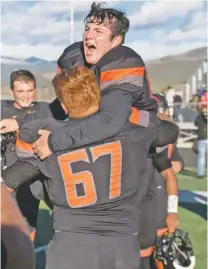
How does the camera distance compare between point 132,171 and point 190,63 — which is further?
point 190,63

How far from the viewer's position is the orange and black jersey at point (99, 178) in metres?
2.58

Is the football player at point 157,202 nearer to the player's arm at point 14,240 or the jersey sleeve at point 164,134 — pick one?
the jersey sleeve at point 164,134

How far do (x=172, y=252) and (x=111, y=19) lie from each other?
2085mm

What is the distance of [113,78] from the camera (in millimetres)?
2678

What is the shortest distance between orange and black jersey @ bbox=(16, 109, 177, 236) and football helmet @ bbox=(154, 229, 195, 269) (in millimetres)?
1425

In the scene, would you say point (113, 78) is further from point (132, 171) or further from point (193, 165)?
point (193, 165)

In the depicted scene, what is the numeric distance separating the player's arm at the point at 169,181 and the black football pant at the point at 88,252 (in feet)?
3.93

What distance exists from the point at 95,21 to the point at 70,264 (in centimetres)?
125

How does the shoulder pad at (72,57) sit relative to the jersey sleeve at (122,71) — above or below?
above

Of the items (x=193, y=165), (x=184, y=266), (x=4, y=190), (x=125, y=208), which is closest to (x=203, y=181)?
(x=193, y=165)

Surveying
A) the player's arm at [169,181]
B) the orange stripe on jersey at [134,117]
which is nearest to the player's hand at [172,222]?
the player's arm at [169,181]

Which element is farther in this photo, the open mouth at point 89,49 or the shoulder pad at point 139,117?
the open mouth at point 89,49

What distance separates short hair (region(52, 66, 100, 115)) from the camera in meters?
2.54

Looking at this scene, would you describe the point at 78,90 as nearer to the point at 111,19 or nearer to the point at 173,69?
the point at 111,19
